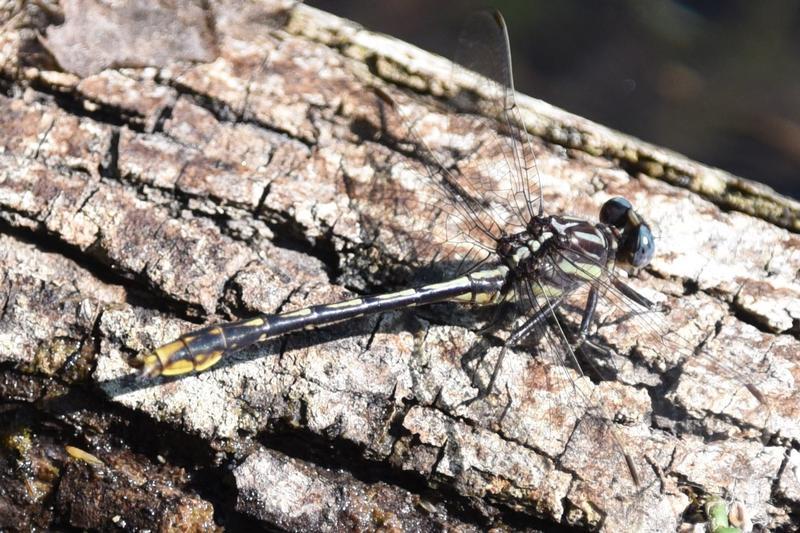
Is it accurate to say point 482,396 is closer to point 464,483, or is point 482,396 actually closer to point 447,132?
point 464,483

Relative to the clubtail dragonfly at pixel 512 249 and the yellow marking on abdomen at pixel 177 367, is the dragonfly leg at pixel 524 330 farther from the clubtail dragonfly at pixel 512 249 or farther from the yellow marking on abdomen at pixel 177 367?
the yellow marking on abdomen at pixel 177 367

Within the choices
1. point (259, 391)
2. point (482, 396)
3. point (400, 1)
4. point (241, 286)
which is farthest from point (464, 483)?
point (400, 1)

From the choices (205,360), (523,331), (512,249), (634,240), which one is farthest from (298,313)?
(634,240)

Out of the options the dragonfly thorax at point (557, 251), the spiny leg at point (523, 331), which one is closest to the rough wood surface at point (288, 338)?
the spiny leg at point (523, 331)

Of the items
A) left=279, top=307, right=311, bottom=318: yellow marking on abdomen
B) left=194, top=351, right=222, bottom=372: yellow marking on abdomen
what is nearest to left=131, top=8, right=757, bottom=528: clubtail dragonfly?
left=279, top=307, right=311, bottom=318: yellow marking on abdomen

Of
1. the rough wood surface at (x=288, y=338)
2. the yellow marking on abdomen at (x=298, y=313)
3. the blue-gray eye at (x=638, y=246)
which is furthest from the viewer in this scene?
the blue-gray eye at (x=638, y=246)

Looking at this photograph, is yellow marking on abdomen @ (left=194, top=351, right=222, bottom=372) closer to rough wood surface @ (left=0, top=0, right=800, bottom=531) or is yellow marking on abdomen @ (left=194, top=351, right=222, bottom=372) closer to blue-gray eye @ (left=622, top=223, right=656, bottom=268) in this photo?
rough wood surface @ (left=0, top=0, right=800, bottom=531)

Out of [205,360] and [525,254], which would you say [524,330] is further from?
[205,360]
